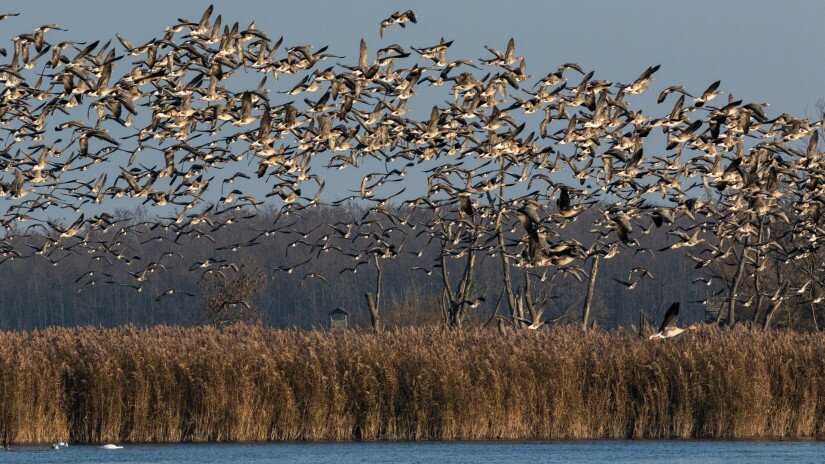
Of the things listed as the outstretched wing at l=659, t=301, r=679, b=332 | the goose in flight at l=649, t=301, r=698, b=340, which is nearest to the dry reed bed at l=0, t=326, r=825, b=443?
the goose in flight at l=649, t=301, r=698, b=340

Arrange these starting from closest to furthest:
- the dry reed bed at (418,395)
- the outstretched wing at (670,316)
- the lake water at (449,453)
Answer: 1. the outstretched wing at (670,316)
2. the lake water at (449,453)
3. the dry reed bed at (418,395)

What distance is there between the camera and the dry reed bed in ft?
105

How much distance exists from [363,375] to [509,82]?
7.78m

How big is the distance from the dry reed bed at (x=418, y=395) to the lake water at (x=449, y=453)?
0.33m

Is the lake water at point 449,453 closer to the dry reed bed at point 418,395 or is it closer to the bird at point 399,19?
the dry reed bed at point 418,395

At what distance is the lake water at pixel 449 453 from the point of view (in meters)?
30.2

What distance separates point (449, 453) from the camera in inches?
1222

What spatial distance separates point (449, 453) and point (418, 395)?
1697 millimetres

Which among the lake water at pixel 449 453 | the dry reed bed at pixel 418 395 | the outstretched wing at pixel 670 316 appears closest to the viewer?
the outstretched wing at pixel 670 316

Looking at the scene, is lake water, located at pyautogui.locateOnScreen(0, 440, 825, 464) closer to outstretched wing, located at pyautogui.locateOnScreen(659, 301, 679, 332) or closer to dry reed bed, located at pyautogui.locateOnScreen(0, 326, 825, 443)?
dry reed bed, located at pyautogui.locateOnScreen(0, 326, 825, 443)

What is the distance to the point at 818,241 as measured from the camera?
40.4 metres

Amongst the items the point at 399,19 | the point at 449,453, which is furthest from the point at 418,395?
the point at 399,19

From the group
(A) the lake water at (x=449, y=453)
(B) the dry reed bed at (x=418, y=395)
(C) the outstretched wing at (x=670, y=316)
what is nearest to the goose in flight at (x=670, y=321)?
(C) the outstretched wing at (x=670, y=316)

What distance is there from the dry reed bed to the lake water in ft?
1.08
